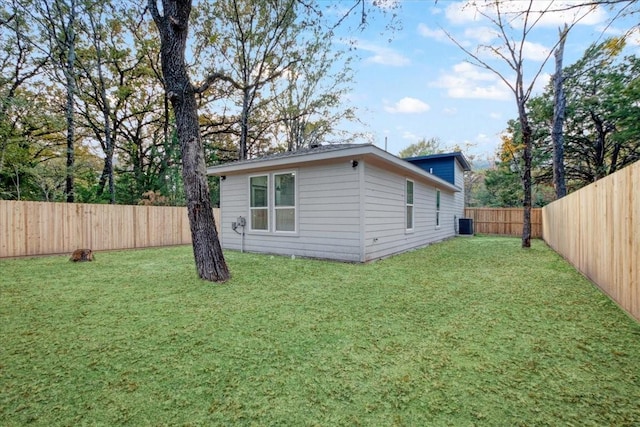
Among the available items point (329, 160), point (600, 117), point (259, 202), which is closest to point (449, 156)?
point (600, 117)

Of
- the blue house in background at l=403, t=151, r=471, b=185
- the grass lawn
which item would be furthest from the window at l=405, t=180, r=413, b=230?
the blue house in background at l=403, t=151, r=471, b=185

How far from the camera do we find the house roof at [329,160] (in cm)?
578

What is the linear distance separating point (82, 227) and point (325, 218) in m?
6.82

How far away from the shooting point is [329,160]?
627cm

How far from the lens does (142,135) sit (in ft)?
→ 49.9

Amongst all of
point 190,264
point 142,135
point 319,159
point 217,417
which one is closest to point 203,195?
point 190,264

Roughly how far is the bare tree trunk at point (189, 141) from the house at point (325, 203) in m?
2.48

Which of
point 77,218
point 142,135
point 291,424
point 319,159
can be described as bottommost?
point 291,424

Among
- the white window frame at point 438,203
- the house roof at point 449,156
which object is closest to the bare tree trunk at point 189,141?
the white window frame at point 438,203

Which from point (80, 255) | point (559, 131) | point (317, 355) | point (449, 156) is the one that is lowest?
point (317, 355)

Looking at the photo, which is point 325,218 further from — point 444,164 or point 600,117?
point 600,117

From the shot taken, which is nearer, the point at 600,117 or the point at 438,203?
the point at 438,203

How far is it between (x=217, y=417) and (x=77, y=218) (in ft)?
29.1

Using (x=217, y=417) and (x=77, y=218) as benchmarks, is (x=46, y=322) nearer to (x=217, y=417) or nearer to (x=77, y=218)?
(x=217, y=417)
